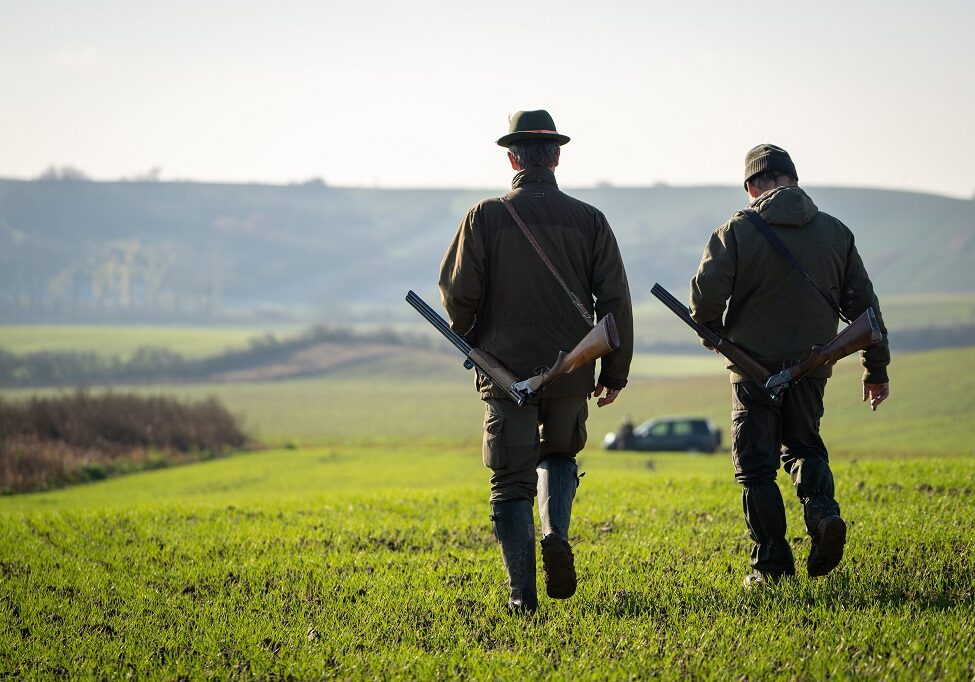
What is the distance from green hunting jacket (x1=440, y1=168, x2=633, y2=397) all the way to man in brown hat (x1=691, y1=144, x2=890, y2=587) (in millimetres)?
710

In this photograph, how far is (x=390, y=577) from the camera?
792 cm

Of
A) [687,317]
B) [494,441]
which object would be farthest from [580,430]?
[687,317]

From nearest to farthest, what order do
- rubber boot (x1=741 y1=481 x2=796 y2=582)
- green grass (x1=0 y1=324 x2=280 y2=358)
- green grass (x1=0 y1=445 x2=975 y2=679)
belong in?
green grass (x1=0 y1=445 x2=975 y2=679), rubber boot (x1=741 y1=481 x2=796 y2=582), green grass (x1=0 y1=324 x2=280 y2=358)

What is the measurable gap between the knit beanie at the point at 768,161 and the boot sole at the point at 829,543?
2.22 meters

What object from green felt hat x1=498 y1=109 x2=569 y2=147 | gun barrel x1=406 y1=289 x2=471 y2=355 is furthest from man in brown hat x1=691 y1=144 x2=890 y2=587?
gun barrel x1=406 y1=289 x2=471 y2=355

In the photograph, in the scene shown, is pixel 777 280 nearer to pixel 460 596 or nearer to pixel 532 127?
pixel 532 127

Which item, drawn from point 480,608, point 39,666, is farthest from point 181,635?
point 480,608

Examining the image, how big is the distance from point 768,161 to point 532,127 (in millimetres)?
1606

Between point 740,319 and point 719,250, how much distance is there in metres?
0.48

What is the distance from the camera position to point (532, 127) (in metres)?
6.98

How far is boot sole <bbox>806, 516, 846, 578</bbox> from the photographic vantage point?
6.84 metres

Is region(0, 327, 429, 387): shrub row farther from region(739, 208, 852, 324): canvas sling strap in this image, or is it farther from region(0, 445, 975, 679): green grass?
region(739, 208, 852, 324): canvas sling strap

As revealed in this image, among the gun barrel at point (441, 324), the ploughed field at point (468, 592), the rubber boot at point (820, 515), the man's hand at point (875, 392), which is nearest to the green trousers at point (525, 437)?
the gun barrel at point (441, 324)

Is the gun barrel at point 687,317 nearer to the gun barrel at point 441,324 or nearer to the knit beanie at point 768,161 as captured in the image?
the knit beanie at point 768,161
